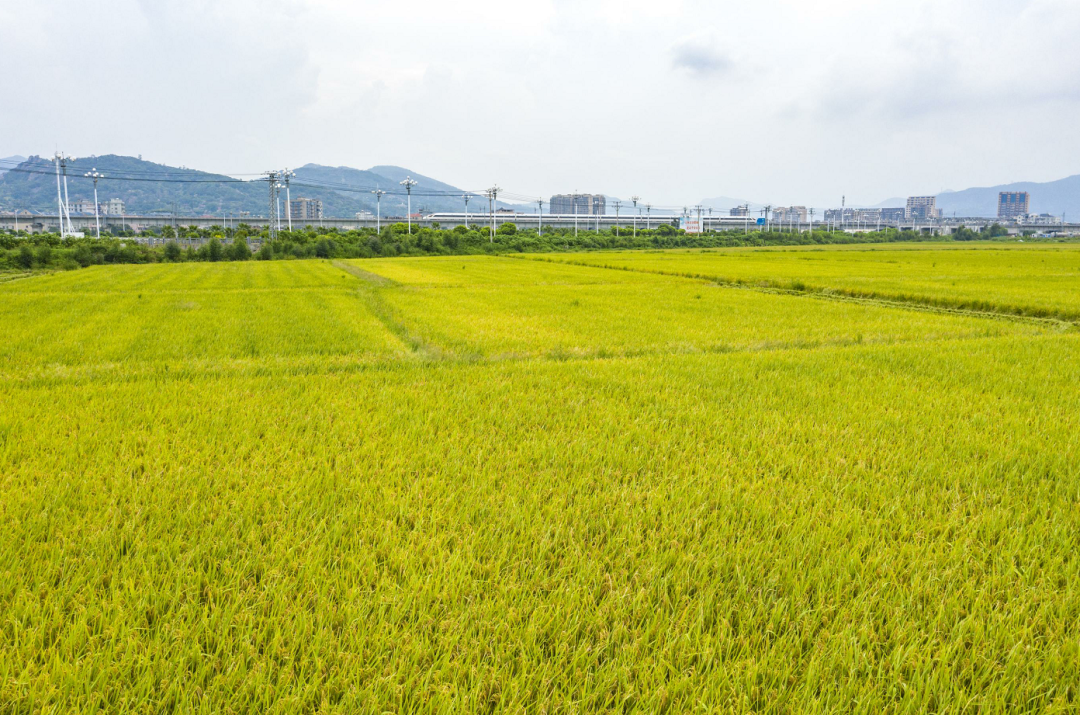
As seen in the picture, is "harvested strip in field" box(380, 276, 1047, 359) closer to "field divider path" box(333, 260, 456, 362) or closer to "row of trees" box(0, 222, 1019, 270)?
"field divider path" box(333, 260, 456, 362)

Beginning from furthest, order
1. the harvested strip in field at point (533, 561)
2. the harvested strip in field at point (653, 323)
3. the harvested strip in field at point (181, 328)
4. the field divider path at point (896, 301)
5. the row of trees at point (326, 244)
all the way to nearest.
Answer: the row of trees at point (326, 244) → the field divider path at point (896, 301) → the harvested strip in field at point (653, 323) → the harvested strip in field at point (181, 328) → the harvested strip in field at point (533, 561)

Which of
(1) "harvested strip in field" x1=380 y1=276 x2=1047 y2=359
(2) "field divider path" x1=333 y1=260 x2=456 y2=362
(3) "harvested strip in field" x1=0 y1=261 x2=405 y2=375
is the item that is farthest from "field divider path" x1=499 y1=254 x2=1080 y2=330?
(3) "harvested strip in field" x1=0 y1=261 x2=405 y2=375

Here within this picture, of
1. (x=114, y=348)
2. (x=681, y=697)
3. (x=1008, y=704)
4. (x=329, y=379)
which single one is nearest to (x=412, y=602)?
(x=681, y=697)

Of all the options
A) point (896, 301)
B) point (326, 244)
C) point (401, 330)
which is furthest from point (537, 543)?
point (326, 244)

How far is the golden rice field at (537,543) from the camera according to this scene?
213 centimetres

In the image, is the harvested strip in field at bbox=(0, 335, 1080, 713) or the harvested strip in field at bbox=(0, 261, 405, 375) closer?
the harvested strip in field at bbox=(0, 335, 1080, 713)

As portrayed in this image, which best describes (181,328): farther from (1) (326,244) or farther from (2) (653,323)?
(1) (326,244)

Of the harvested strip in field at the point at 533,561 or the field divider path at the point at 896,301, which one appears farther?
the field divider path at the point at 896,301

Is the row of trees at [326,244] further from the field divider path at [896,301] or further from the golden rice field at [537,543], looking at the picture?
the golden rice field at [537,543]

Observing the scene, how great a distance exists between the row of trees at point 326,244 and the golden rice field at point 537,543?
45.8m

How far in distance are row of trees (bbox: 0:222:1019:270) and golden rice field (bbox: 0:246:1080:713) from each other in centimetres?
4577

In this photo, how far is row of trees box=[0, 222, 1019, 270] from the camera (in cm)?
4499

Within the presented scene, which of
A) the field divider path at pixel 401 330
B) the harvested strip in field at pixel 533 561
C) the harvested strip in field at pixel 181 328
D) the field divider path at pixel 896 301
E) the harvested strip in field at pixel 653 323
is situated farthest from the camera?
the field divider path at pixel 896 301

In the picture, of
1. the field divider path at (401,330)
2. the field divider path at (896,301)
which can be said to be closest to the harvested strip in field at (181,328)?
the field divider path at (401,330)
